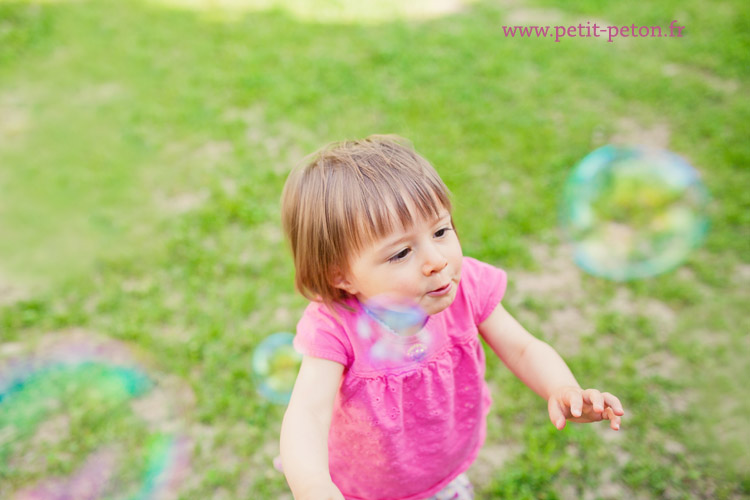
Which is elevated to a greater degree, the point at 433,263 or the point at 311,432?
the point at 433,263

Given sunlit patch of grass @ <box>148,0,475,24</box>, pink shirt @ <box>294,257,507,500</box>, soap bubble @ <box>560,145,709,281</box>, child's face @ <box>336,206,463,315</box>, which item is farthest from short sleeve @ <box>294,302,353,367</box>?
sunlit patch of grass @ <box>148,0,475,24</box>

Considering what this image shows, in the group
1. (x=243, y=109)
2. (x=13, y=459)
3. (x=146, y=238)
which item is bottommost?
(x=13, y=459)

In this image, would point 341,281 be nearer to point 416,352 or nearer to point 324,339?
point 324,339

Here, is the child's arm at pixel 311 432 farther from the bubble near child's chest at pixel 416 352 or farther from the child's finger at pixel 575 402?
the child's finger at pixel 575 402

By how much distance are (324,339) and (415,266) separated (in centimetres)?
28

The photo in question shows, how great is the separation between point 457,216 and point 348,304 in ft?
7.12

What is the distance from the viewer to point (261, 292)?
3.15m

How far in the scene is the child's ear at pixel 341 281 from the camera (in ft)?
4.47

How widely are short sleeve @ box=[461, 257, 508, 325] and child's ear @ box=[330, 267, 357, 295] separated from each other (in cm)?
30

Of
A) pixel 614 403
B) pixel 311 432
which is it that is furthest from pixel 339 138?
pixel 614 403

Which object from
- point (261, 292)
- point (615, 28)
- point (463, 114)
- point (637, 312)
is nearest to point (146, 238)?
point (261, 292)

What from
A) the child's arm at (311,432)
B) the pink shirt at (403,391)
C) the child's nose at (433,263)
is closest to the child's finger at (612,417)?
the pink shirt at (403,391)

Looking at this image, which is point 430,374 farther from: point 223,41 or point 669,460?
point 223,41

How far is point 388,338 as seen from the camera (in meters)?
1.40
